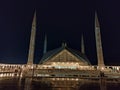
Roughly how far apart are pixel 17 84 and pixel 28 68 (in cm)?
425

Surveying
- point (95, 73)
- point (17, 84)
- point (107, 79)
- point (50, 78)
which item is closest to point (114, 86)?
point (107, 79)

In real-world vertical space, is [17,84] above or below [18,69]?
below

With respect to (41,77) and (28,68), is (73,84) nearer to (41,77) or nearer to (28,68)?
(41,77)

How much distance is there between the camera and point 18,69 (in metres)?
22.8

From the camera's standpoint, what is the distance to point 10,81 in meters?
20.2

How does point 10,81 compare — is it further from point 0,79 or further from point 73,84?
point 73,84

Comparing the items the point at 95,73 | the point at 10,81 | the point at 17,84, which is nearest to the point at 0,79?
the point at 10,81

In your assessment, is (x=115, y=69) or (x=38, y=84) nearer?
(x=38, y=84)

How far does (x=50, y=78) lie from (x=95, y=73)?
5564 mm

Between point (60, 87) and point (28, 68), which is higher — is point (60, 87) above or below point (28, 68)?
below

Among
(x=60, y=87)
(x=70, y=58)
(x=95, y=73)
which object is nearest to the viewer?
(x=60, y=87)

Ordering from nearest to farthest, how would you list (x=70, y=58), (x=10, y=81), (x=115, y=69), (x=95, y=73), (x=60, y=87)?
(x=60, y=87)
(x=10, y=81)
(x=95, y=73)
(x=115, y=69)
(x=70, y=58)

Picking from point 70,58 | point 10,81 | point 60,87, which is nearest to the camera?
point 60,87

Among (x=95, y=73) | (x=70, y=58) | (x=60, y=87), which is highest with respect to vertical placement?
(x=70, y=58)
